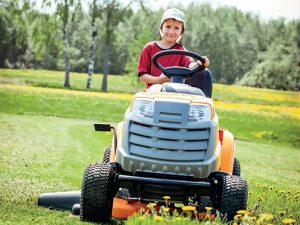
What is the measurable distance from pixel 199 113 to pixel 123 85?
20.9 meters

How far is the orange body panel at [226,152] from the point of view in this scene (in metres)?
4.05

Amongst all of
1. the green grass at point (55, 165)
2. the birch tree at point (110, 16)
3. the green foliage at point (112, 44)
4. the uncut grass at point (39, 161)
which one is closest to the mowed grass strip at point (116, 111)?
the green foliage at point (112, 44)

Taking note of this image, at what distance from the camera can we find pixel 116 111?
17641mm

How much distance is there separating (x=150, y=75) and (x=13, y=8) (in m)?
18.7

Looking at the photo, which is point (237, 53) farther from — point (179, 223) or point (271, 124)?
point (179, 223)

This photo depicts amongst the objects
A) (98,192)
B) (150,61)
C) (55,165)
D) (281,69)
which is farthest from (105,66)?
(98,192)

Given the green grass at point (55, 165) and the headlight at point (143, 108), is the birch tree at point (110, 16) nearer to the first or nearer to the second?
the green grass at point (55, 165)

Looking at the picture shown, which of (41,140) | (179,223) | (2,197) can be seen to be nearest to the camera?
(179,223)

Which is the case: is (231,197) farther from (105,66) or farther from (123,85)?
(123,85)

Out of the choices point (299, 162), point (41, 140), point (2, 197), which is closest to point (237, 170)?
point (2, 197)

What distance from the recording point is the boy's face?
14.6 ft

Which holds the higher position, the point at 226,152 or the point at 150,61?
the point at 150,61

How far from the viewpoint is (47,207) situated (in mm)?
4645

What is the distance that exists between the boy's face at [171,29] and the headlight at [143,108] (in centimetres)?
94
